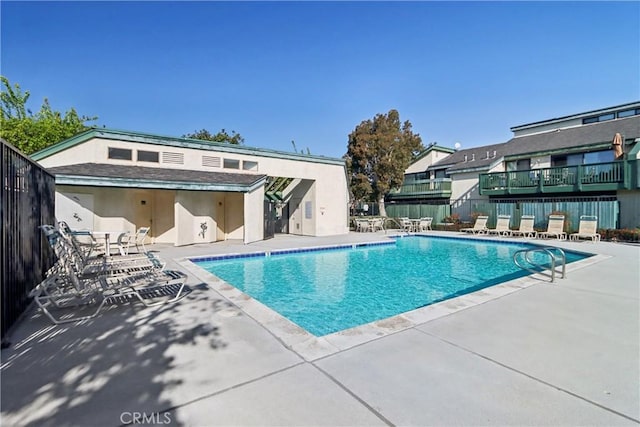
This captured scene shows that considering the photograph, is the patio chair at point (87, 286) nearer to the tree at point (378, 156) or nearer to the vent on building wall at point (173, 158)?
the vent on building wall at point (173, 158)

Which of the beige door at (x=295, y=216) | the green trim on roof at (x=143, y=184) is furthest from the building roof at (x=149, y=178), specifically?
the beige door at (x=295, y=216)

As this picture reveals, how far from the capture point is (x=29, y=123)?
22.2m

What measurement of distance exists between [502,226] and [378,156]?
456 inches

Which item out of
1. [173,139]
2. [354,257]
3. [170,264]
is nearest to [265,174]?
[173,139]

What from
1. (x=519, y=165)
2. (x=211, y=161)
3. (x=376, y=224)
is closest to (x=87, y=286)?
(x=211, y=161)

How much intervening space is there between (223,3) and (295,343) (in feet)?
43.0

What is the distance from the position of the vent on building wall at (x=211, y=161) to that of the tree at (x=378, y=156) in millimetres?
14728

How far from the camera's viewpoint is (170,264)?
27.0ft

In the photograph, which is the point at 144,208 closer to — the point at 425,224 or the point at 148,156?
the point at 148,156

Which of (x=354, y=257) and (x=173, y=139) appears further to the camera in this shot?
(x=173, y=139)

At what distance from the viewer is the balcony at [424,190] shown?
2412cm

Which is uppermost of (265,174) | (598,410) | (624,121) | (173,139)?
(624,121)

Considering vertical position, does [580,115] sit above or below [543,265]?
above

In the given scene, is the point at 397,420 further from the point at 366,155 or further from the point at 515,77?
the point at 366,155
